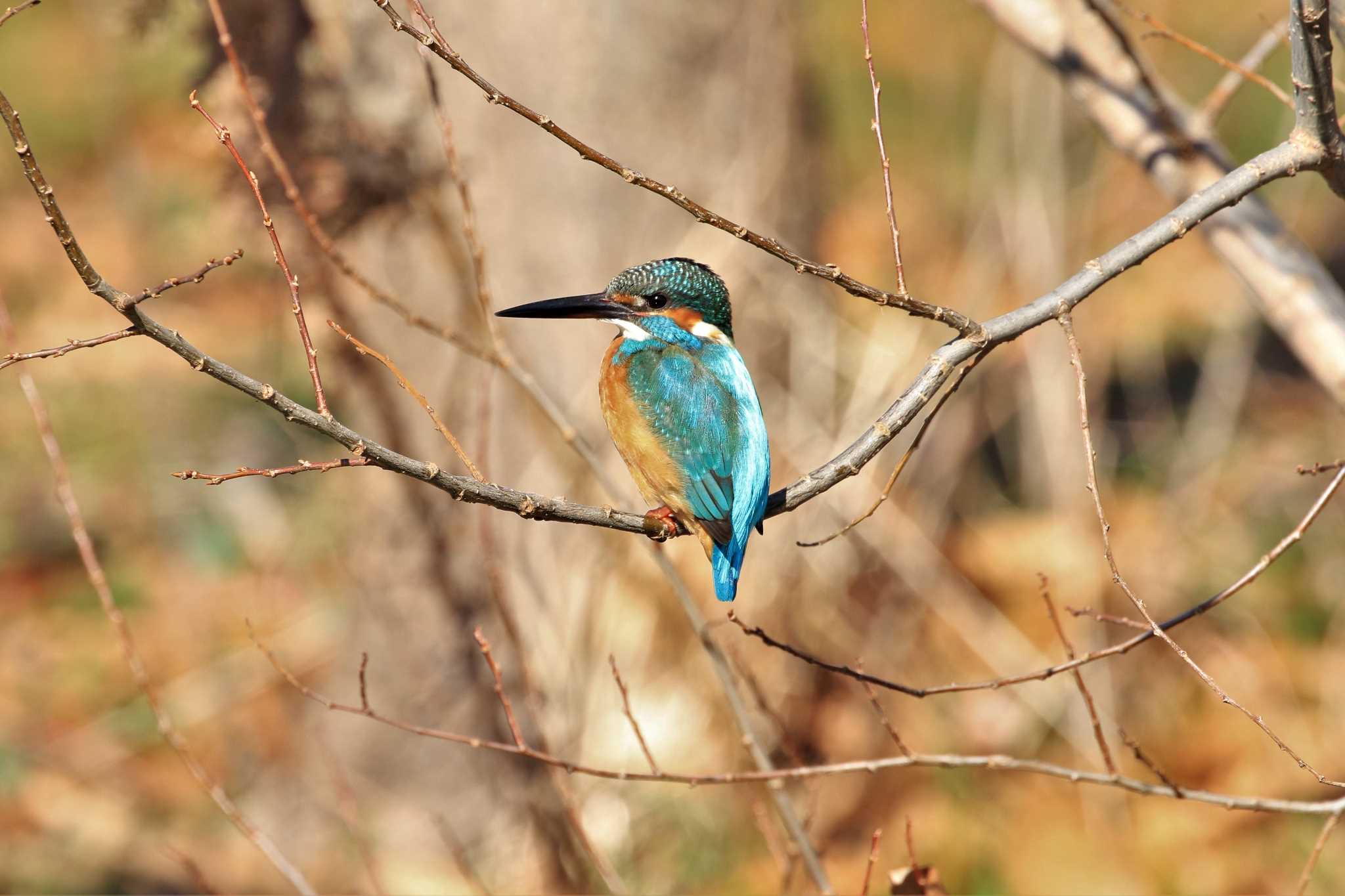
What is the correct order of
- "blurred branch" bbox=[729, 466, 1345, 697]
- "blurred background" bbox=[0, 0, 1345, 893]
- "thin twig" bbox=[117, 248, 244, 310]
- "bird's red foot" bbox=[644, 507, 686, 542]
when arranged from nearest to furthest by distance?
"thin twig" bbox=[117, 248, 244, 310]
"blurred branch" bbox=[729, 466, 1345, 697]
"bird's red foot" bbox=[644, 507, 686, 542]
"blurred background" bbox=[0, 0, 1345, 893]

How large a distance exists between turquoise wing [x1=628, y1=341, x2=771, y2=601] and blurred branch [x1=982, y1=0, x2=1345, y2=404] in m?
1.03

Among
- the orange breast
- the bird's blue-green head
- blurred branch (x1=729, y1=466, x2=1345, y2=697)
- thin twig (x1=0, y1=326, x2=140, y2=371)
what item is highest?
the bird's blue-green head

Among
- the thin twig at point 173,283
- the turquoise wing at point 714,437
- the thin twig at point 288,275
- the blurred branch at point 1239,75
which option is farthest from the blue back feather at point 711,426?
the blurred branch at point 1239,75

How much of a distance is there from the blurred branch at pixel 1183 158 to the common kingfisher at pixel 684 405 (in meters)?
0.96

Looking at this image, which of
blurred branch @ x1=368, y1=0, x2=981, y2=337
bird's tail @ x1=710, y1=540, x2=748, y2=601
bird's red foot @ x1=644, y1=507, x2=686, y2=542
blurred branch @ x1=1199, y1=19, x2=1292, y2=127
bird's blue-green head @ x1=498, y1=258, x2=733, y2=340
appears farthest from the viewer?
bird's blue-green head @ x1=498, y1=258, x2=733, y2=340

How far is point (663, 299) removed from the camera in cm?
258

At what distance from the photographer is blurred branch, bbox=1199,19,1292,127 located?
2.26m

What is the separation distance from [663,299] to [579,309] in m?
0.25

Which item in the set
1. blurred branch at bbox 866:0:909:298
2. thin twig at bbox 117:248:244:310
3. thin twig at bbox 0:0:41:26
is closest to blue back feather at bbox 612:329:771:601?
blurred branch at bbox 866:0:909:298

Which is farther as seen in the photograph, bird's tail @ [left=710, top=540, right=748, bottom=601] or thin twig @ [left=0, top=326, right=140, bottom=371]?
bird's tail @ [left=710, top=540, right=748, bottom=601]

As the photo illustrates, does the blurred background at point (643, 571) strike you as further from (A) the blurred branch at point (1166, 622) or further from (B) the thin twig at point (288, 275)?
(B) the thin twig at point (288, 275)

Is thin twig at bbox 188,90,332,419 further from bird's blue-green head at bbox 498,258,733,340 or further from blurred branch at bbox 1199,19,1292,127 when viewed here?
blurred branch at bbox 1199,19,1292,127

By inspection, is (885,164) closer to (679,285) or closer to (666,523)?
(666,523)

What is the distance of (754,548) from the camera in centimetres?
364
